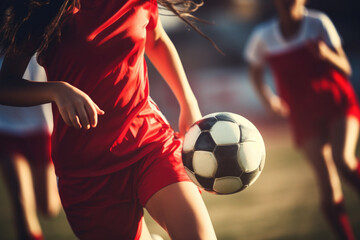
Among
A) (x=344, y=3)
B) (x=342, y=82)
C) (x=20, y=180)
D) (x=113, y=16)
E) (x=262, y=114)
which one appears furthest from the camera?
(x=344, y=3)

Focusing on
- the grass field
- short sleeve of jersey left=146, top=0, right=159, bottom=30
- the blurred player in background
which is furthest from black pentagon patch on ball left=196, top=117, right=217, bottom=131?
the grass field

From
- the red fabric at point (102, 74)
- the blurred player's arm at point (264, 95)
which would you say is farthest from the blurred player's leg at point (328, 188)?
the red fabric at point (102, 74)

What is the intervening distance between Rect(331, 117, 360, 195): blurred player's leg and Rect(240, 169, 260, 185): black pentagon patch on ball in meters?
1.68

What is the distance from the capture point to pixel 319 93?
12.4ft

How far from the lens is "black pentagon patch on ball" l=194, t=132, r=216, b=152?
2.04 meters

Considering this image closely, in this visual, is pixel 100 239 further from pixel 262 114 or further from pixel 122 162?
pixel 262 114

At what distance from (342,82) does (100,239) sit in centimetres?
271

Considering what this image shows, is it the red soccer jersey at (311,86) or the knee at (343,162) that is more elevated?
the red soccer jersey at (311,86)

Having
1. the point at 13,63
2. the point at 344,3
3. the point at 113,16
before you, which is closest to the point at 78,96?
the point at 13,63

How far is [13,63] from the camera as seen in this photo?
178cm

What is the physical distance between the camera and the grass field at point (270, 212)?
158 inches

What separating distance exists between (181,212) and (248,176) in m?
0.38

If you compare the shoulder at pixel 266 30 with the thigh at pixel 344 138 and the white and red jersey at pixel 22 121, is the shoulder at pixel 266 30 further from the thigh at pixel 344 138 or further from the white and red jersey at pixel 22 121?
the white and red jersey at pixel 22 121

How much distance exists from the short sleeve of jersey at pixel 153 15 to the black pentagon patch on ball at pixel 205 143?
0.62 meters
